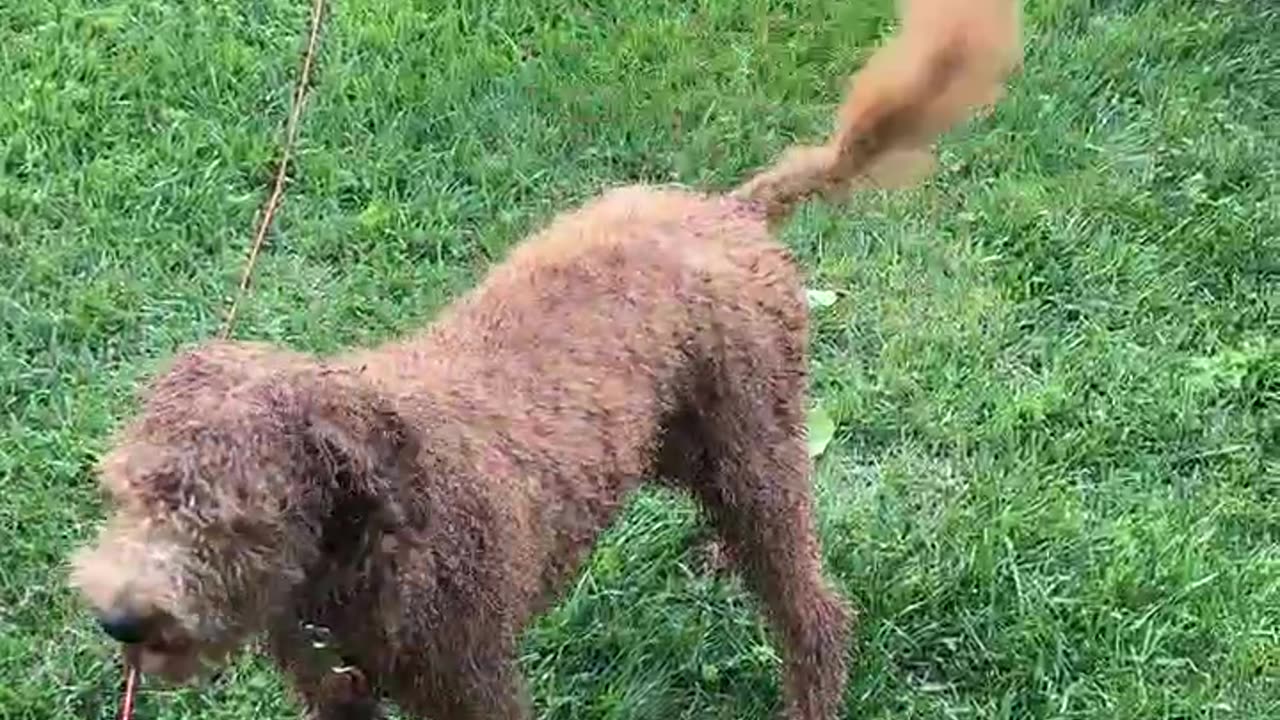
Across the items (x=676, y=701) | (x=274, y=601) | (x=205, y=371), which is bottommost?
(x=676, y=701)

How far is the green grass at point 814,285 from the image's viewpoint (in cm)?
375

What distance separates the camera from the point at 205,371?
2.44 metres

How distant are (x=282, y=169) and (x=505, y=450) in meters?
2.28

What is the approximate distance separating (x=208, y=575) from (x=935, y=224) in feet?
9.86

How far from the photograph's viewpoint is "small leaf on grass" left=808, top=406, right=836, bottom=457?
165 inches

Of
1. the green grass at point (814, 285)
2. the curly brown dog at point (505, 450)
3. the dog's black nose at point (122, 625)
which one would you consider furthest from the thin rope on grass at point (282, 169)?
the dog's black nose at point (122, 625)

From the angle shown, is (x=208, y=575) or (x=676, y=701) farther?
(x=676, y=701)

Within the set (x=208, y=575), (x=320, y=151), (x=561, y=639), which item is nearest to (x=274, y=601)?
(x=208, y=575)

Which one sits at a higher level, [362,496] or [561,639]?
[362,496]

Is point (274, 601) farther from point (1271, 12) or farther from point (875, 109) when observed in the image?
point (1271, 12)

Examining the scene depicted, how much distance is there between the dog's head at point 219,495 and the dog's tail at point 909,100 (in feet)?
3.84

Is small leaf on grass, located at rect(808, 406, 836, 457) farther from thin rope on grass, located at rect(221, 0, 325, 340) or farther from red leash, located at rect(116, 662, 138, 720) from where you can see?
red leash, located at rect(116, 662, 138, 720)

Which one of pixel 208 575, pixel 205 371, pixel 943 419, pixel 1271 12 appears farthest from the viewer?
pixel 1271 12

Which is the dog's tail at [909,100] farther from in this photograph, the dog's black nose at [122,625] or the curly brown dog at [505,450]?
the dog's black nose at [122,625]
